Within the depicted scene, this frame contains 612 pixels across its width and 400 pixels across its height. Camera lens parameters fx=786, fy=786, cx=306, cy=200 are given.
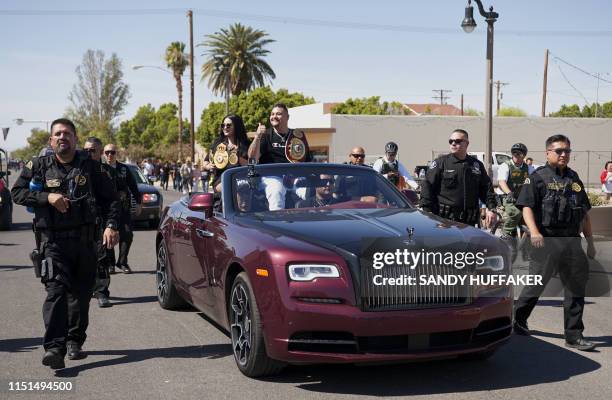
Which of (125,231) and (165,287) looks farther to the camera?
(125,231)

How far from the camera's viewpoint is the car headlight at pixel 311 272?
4.95 meters

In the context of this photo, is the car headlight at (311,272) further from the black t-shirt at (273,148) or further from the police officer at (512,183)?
the police officer at (512,183)

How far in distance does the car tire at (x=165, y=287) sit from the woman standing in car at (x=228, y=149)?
3.50 feet

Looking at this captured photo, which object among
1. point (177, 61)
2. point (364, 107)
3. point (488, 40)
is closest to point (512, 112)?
→ point (364, 107)

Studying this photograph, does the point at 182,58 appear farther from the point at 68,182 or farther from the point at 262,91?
the point at 68,182

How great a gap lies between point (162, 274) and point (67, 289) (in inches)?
98.3

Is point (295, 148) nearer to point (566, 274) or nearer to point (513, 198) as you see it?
point (566, 274)

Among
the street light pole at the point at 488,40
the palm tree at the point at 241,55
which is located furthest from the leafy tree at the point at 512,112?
the street light pole at the point at 488,40

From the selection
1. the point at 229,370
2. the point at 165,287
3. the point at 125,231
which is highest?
the point at 125,231

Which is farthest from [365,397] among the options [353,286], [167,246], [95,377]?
[167,246]

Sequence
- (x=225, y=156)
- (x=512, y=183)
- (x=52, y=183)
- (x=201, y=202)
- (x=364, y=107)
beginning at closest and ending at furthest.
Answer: (x=52, y=183), (x=201, y=202), (x=225, y=156), (x=512, y=183), (x=364, y=107)

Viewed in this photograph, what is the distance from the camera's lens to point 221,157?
29.3 ft

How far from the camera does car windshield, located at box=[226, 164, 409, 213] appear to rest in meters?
6.43

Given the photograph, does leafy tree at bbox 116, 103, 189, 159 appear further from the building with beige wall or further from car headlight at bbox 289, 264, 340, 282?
car headlight at bbox 289, 264, 340, 282
